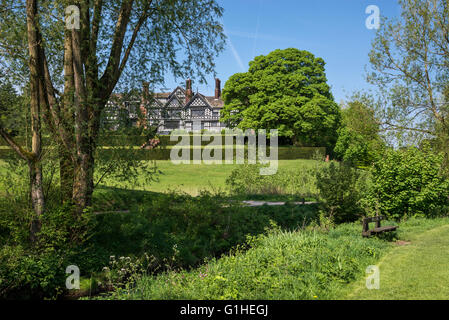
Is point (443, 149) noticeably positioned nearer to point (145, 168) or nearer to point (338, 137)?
point (145, 168)

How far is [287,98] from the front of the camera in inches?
1299

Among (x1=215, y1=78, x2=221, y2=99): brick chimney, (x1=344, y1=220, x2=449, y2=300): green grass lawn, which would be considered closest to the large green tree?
(x1=344, y1=220, x2=449, y2=300): green grass lawn

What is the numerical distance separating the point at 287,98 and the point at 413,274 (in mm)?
27883

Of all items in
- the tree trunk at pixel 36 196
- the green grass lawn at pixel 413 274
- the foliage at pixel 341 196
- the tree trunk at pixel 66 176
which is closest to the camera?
the green grass lawn at pixel 413 274

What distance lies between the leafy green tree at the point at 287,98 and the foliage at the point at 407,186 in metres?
19.9

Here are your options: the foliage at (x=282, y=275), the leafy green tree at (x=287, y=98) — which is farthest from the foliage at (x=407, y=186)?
the leafy green tree at (x=287, y=98)

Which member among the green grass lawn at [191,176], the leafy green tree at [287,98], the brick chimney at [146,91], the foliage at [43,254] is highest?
the leafy green tree at [287,98]

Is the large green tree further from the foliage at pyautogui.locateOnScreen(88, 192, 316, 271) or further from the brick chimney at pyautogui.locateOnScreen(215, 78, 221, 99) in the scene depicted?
the brick chimney at pyautogui.locateOnScreen(215, 78, 221, 99)

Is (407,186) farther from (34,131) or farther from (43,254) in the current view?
(34,131)

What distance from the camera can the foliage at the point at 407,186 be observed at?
39.4 ft

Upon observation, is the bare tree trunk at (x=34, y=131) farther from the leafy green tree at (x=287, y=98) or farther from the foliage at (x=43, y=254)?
the leafy green tree at (x=287, y=98)

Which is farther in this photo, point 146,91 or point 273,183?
point 273,183

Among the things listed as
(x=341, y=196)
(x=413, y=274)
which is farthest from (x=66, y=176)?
(x=341, y=196)

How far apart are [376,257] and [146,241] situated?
534 centimetres
